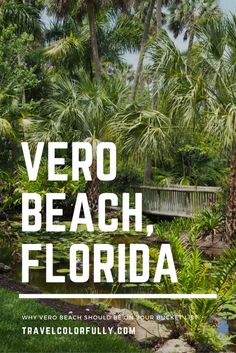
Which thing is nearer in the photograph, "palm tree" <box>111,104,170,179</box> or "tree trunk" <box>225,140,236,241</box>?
"tree trunk" <box>225,140,236,241</box>

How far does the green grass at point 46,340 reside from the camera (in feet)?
16.5

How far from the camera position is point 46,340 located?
5.33 meters

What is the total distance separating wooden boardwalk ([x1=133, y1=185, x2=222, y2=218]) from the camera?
14.6m

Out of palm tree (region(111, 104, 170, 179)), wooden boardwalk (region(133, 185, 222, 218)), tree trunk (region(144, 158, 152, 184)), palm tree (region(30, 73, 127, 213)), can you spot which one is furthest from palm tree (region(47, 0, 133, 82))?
palm tree (region(111, 104, 170, 179))

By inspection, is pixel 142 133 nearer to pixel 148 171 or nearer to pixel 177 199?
pixel 177 199

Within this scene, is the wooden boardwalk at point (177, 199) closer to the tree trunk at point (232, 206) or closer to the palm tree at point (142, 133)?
the palm tree at point (142, 133)

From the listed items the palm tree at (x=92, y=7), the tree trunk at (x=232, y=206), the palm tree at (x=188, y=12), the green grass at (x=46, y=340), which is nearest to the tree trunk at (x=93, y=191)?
the palm tree at (x=92, y=7)

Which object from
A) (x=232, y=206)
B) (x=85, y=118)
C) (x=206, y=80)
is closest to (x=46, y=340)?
(x=232, y=206)

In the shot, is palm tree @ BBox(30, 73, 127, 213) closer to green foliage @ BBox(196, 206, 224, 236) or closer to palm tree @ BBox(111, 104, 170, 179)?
palm tree @ BBox(111, 104, 170, 179)

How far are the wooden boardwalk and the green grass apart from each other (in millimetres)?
8465

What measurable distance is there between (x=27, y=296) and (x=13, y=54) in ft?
30.3

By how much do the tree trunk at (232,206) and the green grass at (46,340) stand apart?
18.6ft

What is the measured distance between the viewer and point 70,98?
56.6 ft

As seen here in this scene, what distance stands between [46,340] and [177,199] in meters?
10.7
